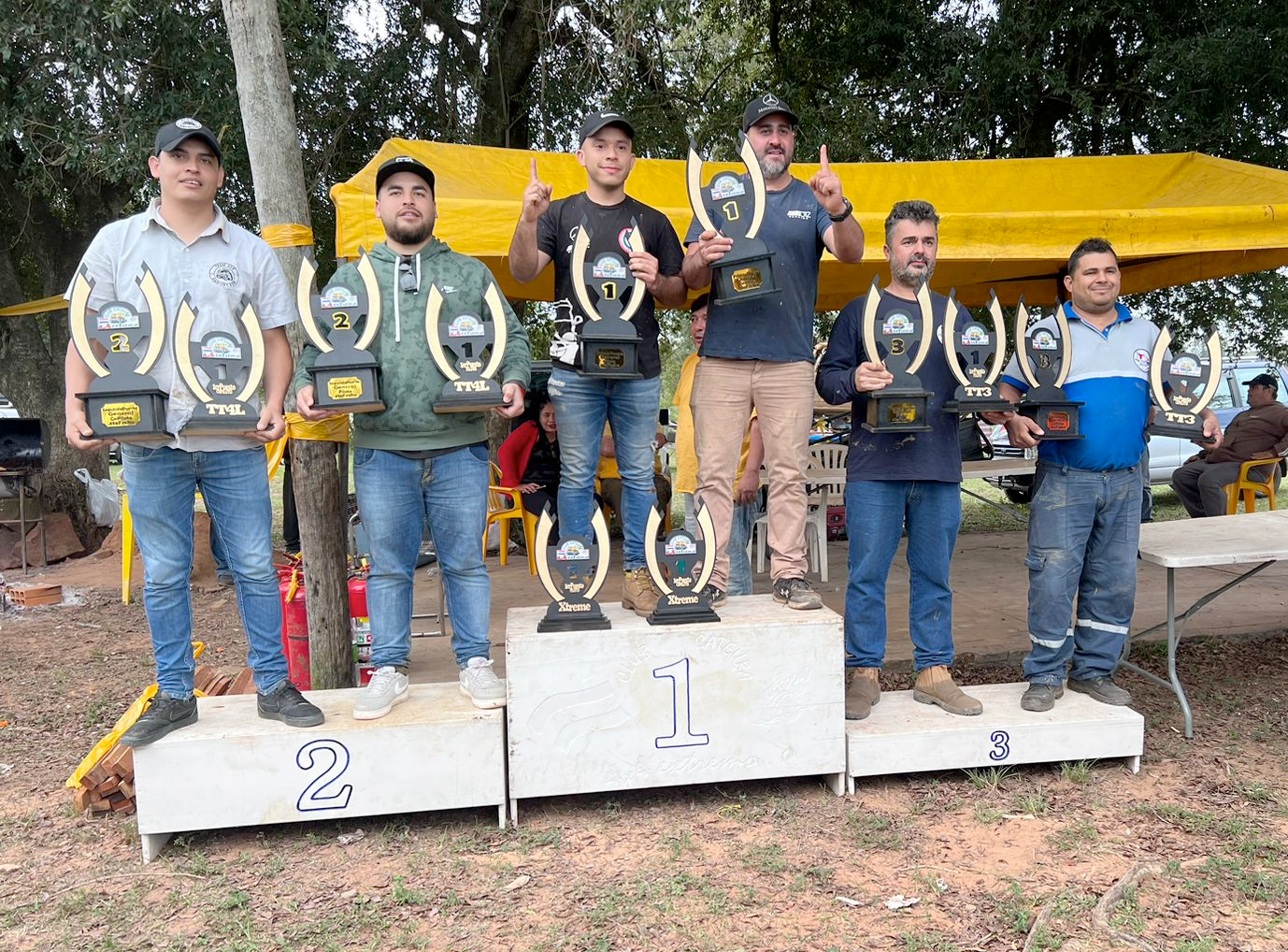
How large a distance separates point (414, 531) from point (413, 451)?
27cm

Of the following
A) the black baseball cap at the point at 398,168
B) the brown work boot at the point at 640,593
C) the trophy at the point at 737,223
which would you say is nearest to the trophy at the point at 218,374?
the black baseball cap at the point at 398,168

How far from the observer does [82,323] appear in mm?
2748

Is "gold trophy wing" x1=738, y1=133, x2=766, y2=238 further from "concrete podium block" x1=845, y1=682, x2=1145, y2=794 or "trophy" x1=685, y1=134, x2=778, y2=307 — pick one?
"concrete podium block" x1=845, y1=682, x2=1145, y2=794

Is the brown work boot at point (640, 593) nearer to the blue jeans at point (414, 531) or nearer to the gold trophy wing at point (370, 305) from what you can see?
the blue jeans at point (414, 531)

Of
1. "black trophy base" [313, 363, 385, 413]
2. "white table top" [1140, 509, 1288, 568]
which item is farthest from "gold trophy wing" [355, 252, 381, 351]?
"white table top" [1140, 509, 1288, 568]

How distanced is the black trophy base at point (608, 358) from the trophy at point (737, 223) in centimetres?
34

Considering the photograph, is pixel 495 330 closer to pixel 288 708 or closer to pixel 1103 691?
pixel 288 708

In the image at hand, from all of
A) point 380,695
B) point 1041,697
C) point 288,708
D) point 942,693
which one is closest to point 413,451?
point 380,695

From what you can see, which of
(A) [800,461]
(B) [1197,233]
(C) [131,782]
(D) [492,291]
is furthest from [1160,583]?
(C) [131,782]

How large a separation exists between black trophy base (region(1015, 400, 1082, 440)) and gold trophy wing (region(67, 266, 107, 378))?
296 centimetres

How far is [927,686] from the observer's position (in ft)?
11.3

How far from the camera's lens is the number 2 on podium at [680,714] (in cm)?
304

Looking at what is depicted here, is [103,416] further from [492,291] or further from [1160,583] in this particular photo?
[1160,583]

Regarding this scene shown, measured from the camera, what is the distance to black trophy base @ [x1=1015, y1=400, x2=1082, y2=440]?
131 inches
